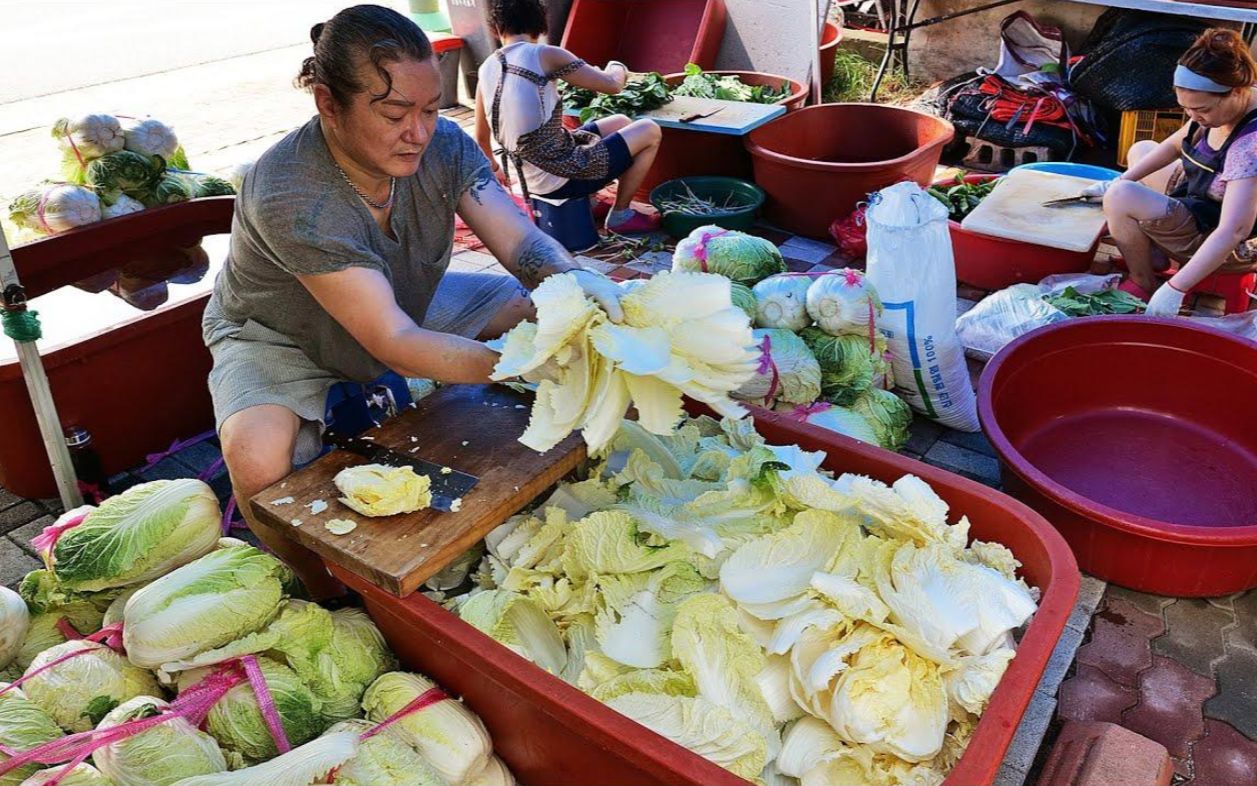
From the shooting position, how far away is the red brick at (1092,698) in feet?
8.19

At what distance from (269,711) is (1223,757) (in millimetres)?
2539

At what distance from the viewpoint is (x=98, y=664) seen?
2.28 meters

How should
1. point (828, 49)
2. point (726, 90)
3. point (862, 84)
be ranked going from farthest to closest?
point (862, 84) → point (828, 49) → point (726, 90)

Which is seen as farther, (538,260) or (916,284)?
(916,284)

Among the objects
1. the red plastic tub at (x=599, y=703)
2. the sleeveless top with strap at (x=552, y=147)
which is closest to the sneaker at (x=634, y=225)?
the sleeveless top with strap at (x=552, y=147)

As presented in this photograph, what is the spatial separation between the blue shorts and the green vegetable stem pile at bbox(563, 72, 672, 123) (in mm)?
678

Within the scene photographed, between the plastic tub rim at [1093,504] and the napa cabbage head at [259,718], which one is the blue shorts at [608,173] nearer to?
the plastic tub rim at [1093,504]

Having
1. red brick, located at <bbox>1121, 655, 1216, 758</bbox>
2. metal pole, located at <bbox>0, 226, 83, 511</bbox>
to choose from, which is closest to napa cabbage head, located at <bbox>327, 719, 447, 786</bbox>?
metal pole, located at <bbox>0, 226, 83, 511</bbox>

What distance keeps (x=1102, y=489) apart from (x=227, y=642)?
3.07 m

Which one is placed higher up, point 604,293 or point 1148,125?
point 604,293

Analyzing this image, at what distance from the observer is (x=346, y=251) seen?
243 cm

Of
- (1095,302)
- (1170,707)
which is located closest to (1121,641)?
(1170,707)

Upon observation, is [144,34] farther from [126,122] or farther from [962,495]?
[962,495]

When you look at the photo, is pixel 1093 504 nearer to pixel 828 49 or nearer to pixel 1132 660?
pixel 1132 660
